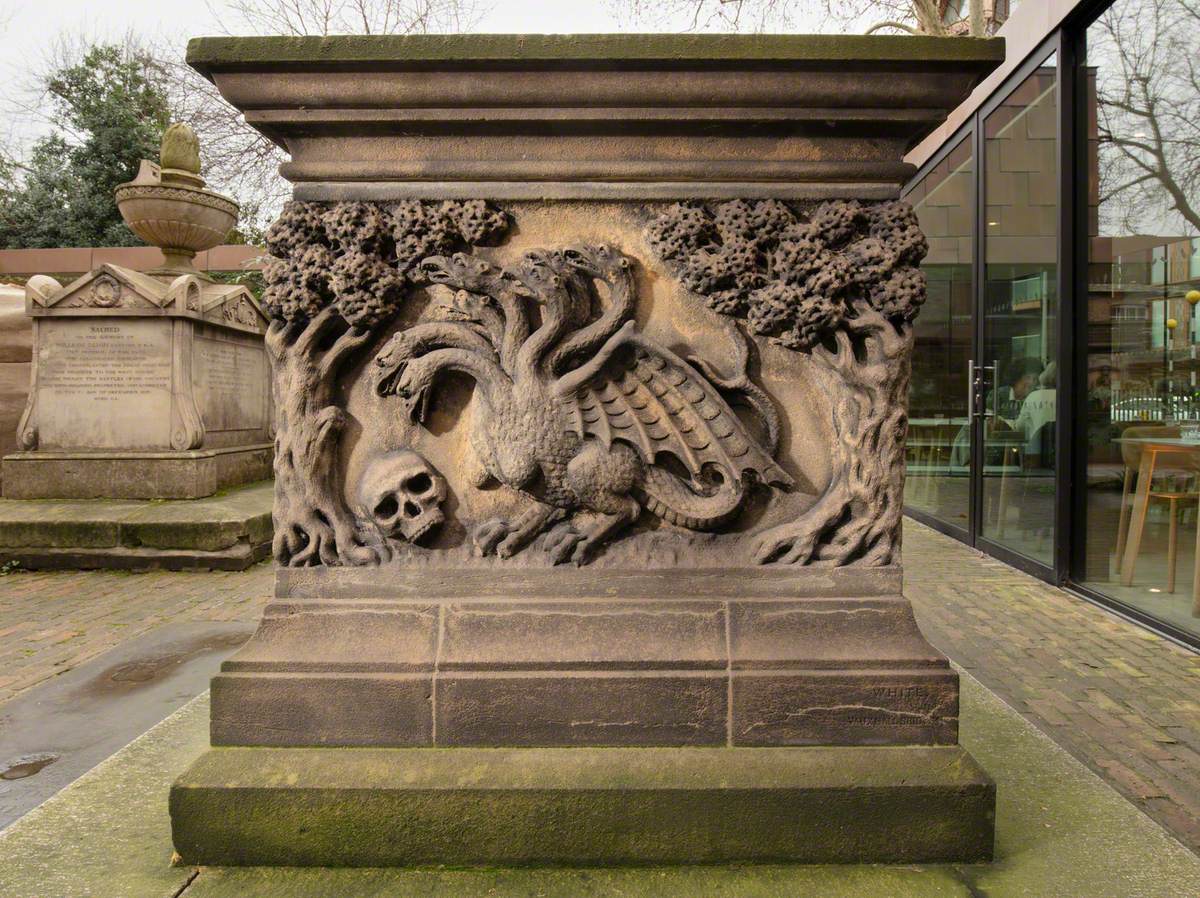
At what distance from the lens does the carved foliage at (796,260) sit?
2285mm

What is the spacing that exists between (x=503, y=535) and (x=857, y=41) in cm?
164

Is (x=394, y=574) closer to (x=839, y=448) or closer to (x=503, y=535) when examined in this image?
(x=503, y=535)

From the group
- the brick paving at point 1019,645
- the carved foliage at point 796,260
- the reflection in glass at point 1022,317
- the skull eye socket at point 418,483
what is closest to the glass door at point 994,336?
the reflection in glass at point 1022,317

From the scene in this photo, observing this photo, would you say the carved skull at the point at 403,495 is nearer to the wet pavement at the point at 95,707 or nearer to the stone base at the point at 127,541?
the wet pavement at the point at 95,707

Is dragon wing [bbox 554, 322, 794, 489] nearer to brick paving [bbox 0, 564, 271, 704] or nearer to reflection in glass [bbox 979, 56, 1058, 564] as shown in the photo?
brick paving [bbox 0, 564, 271, 704]

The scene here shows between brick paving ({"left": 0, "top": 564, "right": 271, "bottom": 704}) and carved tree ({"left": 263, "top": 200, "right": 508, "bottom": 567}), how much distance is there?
2563 millimetres

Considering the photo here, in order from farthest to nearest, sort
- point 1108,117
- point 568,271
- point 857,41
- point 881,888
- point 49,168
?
point 49,168
point 1108,117
point 568,271
point 857,41
point 881,888

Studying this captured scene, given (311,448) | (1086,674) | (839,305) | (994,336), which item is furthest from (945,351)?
(311,448)

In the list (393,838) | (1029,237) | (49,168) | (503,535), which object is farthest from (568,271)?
(49,168)

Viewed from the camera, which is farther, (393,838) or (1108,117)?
→ (1108,117)

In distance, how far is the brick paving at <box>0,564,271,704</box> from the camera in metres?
4.46

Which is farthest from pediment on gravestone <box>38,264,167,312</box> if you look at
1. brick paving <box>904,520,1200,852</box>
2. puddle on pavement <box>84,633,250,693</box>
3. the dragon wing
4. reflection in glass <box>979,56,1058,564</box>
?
reflection in glass <box>979,56,1058,564</box>

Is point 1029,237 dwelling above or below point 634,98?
above

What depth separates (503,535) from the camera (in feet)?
7.65
